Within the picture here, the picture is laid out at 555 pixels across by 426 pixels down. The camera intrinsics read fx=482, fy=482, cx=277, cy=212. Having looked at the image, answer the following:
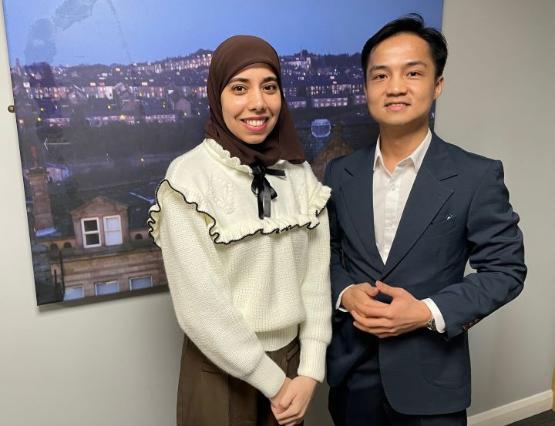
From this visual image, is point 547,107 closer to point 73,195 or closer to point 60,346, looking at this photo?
point 73,195

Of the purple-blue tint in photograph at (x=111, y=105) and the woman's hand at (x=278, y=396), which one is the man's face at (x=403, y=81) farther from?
the woman's hand at (x=278, y=396)

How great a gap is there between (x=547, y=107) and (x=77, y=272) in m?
1.84

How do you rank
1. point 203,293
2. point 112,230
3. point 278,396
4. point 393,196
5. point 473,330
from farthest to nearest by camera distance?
1. point 473,330
2. point 112,230
3. point 393,196
4. point 278,396
5. point 203,293

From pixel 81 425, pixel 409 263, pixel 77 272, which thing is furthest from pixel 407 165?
pixel 81 425

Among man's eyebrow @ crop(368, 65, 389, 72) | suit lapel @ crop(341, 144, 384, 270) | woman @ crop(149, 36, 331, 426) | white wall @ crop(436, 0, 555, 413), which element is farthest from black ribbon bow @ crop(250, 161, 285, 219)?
white wall @ crop(436, 0, 555, 413)

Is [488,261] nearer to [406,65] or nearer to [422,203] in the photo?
[422,203]

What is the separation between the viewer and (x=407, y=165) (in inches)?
47.6

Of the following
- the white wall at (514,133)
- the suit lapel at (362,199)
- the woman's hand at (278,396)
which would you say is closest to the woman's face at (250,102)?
the suit lapel at (362,199)

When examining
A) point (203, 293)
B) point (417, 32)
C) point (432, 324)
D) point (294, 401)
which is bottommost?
point (294, 401)

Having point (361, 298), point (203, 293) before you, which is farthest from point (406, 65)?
point (203, 293)

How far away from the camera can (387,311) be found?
1.11 metres

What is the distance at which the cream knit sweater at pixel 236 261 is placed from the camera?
0.98 metres

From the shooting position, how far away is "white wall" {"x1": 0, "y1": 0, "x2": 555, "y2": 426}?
1.29 meters

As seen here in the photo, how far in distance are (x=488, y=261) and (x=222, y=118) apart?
71cm
